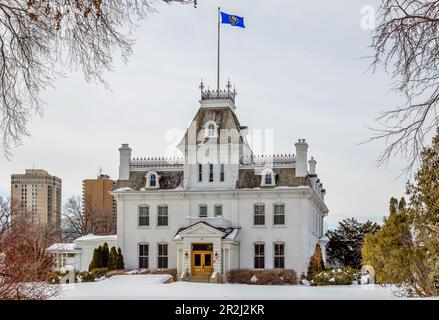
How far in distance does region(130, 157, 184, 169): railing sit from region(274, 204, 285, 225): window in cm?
633

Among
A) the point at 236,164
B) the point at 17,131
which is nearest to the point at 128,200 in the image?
the point at 236,164

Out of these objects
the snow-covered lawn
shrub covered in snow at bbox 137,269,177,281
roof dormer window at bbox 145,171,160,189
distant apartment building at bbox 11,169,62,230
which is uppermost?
roof dormer window at bbox 145,171,160,189

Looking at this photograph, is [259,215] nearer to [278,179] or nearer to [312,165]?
[278,179]

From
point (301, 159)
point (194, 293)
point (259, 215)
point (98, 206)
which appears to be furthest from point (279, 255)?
point (98, 206)

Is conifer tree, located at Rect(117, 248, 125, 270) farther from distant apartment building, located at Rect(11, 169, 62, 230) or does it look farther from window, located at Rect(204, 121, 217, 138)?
window, located at Rect(204, 121, 217, 138)

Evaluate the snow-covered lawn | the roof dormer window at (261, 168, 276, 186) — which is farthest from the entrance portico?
the snow-covered lawn

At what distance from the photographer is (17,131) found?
32.2 feet

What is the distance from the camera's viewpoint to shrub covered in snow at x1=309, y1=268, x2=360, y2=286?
112 ft

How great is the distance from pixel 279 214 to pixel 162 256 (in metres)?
7.09

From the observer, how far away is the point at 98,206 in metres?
65.4

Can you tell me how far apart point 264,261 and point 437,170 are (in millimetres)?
27012

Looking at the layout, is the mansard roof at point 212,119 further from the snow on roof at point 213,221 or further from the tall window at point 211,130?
the snow on roof at point 213,221
